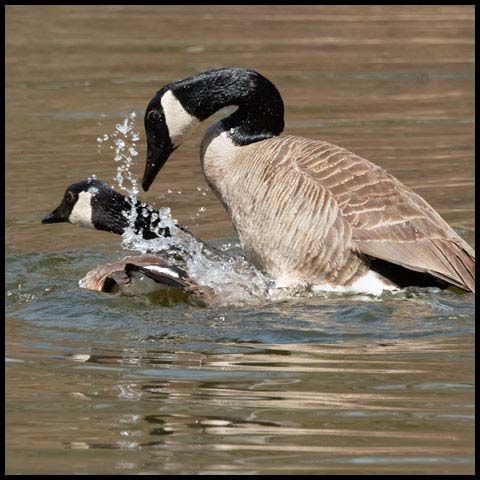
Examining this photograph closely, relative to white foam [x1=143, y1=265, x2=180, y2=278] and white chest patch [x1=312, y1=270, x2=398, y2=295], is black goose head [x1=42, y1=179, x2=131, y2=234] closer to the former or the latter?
white foam [x1=143, y1=265, x2=180, y2=278]

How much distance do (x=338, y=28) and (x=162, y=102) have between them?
11.5 metres

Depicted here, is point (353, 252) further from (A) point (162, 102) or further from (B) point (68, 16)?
(B) point (68, 16)

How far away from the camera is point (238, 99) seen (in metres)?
10.3

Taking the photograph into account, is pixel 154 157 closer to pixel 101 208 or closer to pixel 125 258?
pixel 101 208

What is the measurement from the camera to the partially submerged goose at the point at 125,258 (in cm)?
913

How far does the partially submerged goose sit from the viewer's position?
9.13m

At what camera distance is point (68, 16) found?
21594mm

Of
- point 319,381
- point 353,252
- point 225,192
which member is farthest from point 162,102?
point 319,381

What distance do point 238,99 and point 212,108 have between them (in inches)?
8.8

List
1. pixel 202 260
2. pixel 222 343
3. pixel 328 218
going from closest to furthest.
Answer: pixel 222 343 < pixel 328 218 < pixel 202 260

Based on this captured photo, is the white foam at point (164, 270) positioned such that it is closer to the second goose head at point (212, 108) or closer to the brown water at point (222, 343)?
the brown water at point (222, 343)

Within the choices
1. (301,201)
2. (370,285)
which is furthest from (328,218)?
(370,285)

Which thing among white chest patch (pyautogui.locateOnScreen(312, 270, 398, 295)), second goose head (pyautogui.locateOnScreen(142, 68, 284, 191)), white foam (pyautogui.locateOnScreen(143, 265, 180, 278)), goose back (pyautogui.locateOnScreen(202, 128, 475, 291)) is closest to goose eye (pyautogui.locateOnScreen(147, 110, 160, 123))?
second goose head (pyautogui.locateOnScreen(142, 68, 284, 191))

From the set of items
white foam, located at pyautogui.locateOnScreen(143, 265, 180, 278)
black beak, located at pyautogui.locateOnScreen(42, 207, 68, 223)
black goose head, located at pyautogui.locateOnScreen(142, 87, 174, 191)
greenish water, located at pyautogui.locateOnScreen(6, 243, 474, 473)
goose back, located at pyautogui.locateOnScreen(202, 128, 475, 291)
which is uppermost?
black goose head, located at pyautogui.locateOnScreen(142, 87, 174, 191)
